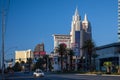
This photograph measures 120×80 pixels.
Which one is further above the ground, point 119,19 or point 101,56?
point 119,19

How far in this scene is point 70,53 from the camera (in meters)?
160

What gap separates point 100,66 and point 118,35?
20036mm

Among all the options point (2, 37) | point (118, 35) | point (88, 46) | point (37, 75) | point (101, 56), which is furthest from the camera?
point (118, 35)

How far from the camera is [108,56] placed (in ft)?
525

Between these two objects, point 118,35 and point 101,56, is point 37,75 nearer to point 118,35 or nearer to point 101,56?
point 101,56

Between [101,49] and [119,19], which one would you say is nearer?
[101,49]

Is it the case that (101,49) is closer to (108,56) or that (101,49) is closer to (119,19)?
(108,56)

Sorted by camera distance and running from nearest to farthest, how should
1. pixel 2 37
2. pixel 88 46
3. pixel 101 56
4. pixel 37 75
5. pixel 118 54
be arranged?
1. pixel 2 37
2. pixel 37 75
3. pixel 88 46
4. pixel 118 54
5. pixel 101 56

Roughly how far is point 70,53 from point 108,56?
664 inches

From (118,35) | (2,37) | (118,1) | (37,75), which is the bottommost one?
(37,75)

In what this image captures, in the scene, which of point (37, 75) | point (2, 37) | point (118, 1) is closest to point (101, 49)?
point (118, 1)

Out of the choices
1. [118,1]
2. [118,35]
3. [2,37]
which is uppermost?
[118,1]

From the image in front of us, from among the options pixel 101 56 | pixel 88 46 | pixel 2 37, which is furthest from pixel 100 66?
pixel 2 37

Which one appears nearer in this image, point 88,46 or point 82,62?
point 88,46
